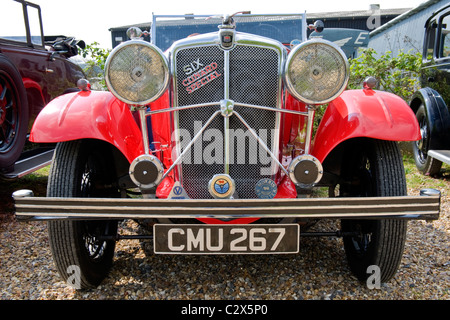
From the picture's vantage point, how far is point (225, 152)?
2.00 metres

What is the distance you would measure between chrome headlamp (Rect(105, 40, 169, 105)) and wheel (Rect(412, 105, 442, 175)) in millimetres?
4016

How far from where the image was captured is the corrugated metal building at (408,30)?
877cm

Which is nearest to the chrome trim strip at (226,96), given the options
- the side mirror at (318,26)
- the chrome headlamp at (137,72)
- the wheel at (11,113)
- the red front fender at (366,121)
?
the chrome headlamp at (137,72)

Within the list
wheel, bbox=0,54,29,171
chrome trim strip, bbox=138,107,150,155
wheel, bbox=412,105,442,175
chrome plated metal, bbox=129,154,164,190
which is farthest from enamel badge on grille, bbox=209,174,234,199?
wheel, bbox=412,105,442,175

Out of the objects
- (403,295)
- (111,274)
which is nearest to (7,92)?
(111,274)

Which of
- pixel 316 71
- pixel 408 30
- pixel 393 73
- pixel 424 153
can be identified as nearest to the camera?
pixel 316 71

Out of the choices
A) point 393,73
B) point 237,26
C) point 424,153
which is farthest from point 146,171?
point 393,73

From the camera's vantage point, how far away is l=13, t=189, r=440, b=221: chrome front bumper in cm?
169

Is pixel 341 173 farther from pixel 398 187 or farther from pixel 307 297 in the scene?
pixel 307 297

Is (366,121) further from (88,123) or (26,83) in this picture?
(26,83)

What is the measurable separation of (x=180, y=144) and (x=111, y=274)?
104cm

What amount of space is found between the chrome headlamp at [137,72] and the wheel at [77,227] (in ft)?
1.67

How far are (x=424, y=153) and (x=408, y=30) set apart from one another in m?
6.33

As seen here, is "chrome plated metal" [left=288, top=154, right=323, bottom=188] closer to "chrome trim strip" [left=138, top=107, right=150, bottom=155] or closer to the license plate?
the license plate
